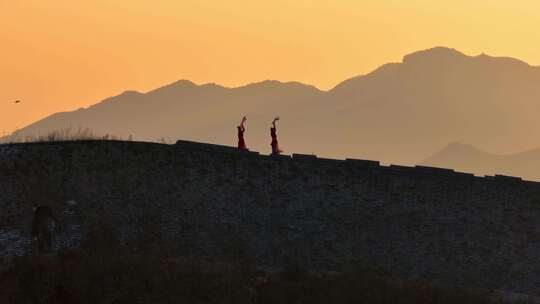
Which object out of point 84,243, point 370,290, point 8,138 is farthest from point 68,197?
point 370,290

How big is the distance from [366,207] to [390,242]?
4.50ft

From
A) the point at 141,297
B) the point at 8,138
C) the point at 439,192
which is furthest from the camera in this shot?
the point at 8,138

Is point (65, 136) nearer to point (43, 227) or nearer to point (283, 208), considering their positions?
point (43, 227)

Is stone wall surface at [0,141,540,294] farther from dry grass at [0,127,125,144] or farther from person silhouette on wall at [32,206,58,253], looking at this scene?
dry grass at [0,127,125,144]

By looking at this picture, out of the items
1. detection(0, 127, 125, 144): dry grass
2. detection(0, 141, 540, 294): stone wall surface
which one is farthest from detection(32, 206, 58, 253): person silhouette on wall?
detection(0, 127, 125, 144): dry grass

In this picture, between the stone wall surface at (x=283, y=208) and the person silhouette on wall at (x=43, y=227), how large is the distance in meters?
0.21

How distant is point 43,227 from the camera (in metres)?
35.2

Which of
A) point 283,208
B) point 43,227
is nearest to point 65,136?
point 43,227

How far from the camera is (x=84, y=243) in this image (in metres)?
35.2

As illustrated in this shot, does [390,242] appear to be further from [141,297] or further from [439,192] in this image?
[141,297]

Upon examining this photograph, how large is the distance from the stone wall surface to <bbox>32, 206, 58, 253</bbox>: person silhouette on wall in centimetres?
21

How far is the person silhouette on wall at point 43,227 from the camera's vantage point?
35062mm

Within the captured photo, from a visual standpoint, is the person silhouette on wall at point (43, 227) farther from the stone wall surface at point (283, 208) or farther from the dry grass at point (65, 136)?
the dry grass at point (65, 136)

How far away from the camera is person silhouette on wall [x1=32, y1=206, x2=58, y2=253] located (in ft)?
Result: 115
